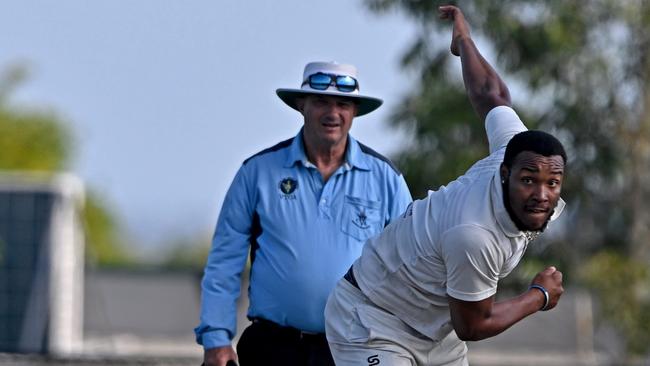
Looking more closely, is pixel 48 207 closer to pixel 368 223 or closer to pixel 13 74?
pixel 368 223

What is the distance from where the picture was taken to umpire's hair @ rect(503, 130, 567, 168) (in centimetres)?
513

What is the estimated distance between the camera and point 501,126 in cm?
588

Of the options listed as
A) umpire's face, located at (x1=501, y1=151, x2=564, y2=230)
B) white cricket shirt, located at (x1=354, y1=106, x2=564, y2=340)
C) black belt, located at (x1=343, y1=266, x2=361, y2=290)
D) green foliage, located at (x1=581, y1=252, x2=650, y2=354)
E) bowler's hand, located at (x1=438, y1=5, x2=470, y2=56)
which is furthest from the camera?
green foliage, located at (x1=581, y1=252, x2=650, y2=354)

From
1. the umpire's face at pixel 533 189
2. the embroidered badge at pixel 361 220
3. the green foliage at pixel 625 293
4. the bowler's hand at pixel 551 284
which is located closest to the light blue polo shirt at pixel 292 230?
the embroidered badge at pixel 361 220

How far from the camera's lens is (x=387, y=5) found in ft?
50.7

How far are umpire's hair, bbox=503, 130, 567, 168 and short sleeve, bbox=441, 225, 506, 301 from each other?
0.27m

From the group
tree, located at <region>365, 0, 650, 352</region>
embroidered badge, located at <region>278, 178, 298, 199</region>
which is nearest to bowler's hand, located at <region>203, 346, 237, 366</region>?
embroidered badge, located at <region>278, 178, 298, 199</region>

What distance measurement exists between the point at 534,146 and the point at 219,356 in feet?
6.80

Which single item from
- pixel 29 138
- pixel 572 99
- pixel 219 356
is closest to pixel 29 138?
pixel 29 138

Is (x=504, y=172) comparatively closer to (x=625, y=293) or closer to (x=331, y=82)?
(x=331, y=82)

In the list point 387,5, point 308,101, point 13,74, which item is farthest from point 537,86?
point 13,74

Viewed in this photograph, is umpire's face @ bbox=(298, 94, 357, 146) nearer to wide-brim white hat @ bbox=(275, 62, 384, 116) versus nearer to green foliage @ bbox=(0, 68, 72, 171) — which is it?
wide-brim white hat @ bbox=(275, 62, 384, 116)

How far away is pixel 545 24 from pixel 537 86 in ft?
2.08

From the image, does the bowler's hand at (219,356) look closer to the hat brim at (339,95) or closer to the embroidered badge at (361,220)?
the embroidered badge at (361,220)
